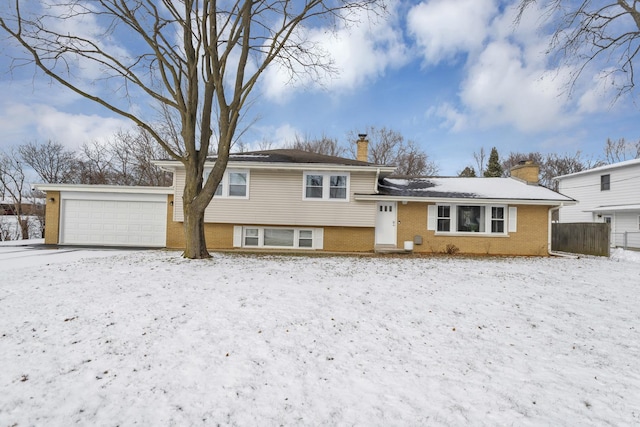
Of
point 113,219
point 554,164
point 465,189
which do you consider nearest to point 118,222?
point 113,219

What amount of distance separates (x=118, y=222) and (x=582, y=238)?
22435mm

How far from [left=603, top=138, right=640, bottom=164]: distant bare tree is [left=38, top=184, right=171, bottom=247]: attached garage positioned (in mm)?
45352

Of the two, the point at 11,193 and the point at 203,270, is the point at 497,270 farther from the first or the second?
the point at 11,193

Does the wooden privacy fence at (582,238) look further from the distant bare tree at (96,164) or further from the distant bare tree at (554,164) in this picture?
the distant bare tree at (96,164)

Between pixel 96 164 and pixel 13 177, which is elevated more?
pixel 96 164

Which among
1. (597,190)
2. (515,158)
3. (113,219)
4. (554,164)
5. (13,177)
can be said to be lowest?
(113,219)

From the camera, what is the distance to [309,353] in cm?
371

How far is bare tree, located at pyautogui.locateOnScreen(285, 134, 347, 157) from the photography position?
3266 cm

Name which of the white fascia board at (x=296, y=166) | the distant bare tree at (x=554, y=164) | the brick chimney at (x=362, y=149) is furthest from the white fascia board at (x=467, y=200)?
the distant bare tree at (x=554, y=164)

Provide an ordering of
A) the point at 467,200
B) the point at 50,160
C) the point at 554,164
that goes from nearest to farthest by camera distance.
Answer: the point at 467,200 → the point at 50,160 → the point at 554,164

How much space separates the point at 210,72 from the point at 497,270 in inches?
439

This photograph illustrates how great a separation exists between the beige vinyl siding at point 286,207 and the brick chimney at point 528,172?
8.88 meters

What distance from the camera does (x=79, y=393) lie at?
111 inches

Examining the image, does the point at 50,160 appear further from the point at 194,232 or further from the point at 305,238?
the point at 305,238
